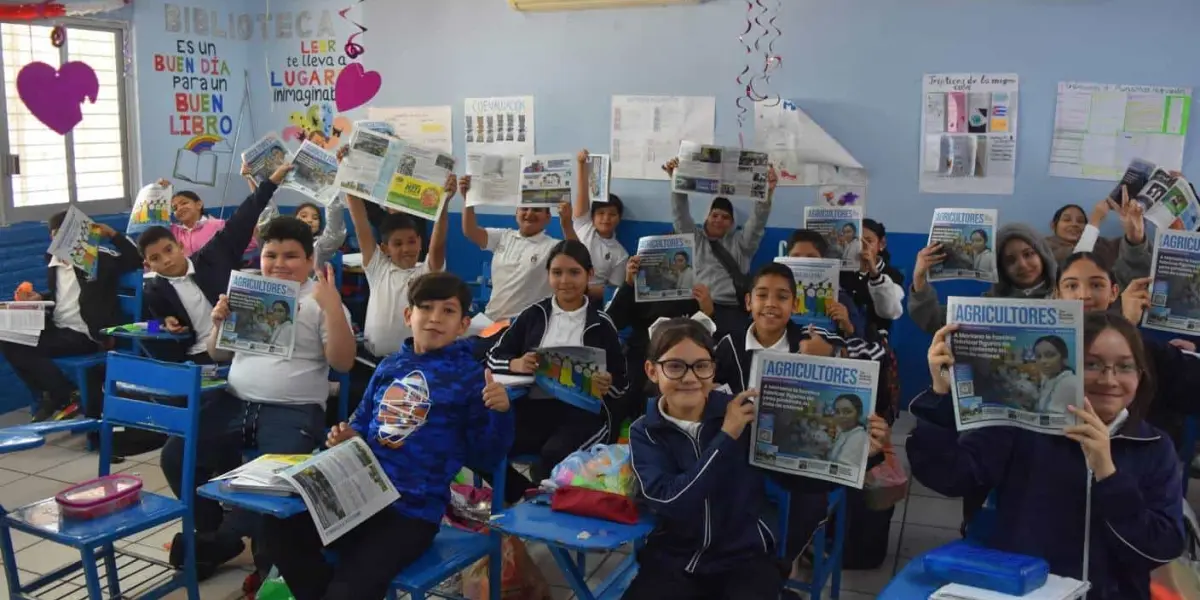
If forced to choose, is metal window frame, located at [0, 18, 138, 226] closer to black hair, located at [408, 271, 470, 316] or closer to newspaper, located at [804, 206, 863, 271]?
black hair, located at [408, 271, 470, 316]

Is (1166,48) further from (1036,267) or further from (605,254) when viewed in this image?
(605,254)

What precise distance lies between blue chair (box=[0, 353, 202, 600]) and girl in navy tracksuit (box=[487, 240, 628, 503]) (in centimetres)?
102

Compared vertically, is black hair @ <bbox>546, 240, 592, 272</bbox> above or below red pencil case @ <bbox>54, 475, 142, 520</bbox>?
above

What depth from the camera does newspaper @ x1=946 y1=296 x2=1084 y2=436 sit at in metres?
1.91

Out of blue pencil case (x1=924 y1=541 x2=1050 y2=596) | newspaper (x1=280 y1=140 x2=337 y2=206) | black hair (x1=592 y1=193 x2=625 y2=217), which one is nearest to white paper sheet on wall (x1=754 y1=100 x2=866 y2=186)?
black hair (x1=592 y1=193 x2=625 y2=217)

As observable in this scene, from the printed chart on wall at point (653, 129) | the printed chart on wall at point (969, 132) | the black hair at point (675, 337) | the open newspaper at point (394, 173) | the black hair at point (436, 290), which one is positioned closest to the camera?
the black hair at point (675, 337)

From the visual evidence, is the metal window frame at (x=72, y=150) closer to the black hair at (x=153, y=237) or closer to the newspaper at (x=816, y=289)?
the black hair at (x=153, y=237)

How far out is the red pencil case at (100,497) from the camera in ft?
8.54

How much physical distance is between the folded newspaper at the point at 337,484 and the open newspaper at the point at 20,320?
286 centimetres

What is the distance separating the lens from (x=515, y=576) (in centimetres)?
297

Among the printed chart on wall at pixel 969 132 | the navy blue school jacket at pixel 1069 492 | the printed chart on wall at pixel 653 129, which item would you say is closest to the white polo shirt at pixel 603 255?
the printed chart on wall at pixel 653 129

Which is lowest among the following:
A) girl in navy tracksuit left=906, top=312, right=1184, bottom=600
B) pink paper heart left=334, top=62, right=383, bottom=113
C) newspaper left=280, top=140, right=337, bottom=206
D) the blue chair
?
the blue chair

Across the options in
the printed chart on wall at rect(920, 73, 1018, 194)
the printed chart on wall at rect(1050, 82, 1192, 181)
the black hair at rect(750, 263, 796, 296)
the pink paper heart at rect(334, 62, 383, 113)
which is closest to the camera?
the black hair at rect(750, 263, 796, 296)

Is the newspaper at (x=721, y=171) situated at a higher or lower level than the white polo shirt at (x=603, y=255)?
higher
